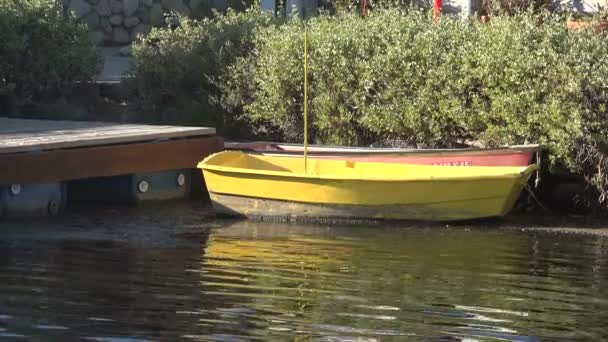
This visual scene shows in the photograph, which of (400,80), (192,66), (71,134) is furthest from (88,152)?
(400,80)

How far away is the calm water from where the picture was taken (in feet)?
31.3

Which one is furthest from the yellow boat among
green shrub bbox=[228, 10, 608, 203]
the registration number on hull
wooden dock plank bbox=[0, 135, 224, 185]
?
green shrub bbox=[228, 10, 608, 203]

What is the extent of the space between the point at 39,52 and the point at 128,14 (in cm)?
548

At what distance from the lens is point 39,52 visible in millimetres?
18500

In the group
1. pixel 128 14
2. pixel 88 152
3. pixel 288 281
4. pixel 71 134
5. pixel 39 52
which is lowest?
pixel 288 281

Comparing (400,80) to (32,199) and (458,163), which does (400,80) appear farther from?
(32,199)

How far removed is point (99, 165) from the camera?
15125 millimetres

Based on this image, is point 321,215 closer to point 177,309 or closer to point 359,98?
point 359,98

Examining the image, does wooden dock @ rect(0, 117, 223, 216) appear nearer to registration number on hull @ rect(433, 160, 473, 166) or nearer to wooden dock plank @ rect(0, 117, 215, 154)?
wooden dock plank @ rect(0, 117, 215, 154)

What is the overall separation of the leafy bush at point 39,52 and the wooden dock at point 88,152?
54.0 inches

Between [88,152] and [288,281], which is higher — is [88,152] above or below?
above

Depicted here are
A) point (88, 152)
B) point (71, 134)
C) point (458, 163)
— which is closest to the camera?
point (88, 152)

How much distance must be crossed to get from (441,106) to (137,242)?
4.33 meters

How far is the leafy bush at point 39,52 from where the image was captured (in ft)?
59.5
